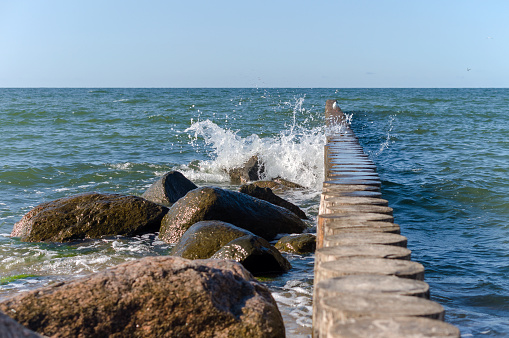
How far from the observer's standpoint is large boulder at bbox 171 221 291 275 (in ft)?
15.5

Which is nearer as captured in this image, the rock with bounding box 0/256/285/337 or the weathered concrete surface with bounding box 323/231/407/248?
the rock with bounding box 0/256/285/337

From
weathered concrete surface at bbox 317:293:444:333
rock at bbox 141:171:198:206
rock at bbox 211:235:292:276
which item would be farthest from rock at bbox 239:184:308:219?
weathered concrete surface at bbox 317:293:444:333

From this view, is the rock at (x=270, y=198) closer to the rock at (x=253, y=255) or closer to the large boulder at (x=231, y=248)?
the large boulder at (x=231, y=248)

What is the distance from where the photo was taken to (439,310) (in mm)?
2078

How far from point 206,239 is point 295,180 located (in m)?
5.67

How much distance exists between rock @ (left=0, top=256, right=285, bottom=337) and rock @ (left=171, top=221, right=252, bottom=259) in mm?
2120

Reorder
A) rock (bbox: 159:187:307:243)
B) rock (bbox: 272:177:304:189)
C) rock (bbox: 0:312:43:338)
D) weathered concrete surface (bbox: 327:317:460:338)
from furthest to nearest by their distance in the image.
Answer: rock (bbox: 272:177:304:189), rock (bbox: 159:187:307:243), weathered concrete surface (bbox: 327:317:460:338), rock (bbox: 0:312:43:338)

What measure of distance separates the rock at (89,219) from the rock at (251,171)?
14.9 feet

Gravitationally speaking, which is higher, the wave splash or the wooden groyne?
the wooden groyne

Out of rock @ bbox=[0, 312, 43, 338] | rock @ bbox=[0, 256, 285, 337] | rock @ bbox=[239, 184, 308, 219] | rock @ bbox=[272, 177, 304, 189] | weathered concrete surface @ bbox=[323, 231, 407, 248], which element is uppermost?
rock @ bbox=[0, 312, 43, 338]

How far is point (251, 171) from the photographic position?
437 inches

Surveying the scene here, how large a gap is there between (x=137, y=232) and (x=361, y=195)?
319 cm

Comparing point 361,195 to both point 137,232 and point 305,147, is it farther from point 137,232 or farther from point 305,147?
point 305,147

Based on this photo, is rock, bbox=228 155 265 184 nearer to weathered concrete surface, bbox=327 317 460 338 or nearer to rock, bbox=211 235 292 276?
rock, bbox=211 235 292 276
